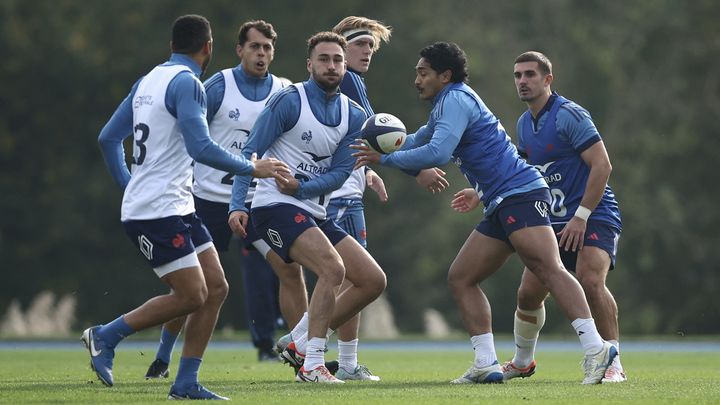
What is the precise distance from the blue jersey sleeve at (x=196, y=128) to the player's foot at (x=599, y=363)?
2.84 m

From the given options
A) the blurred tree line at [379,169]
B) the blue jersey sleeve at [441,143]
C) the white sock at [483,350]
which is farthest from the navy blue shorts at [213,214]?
the blurred tree line at [379,169]

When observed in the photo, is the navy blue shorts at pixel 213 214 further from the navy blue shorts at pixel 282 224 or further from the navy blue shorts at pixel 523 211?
the navy blue shorts at pixel 523 211

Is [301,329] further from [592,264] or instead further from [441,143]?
[592,264]

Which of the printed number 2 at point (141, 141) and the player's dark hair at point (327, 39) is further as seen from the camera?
the player's dark hair at point (327, 39)

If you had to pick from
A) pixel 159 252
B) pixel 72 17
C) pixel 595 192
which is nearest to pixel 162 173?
pixel 159 252

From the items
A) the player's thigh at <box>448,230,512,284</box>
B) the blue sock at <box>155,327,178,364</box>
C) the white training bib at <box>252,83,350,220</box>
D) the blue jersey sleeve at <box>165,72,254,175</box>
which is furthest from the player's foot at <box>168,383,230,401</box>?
the blue sock at <box>155,327,178,364</box>

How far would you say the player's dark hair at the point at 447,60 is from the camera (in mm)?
9734

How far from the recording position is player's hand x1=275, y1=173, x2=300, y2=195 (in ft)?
30.4

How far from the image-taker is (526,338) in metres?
10.4

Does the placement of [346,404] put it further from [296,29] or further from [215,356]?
[296,29]

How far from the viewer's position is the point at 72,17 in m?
36.2

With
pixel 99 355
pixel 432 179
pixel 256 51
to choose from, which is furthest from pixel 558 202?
pixel 99 355

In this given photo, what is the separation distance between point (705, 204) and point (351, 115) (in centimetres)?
2786

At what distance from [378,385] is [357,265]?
0.86 meters
